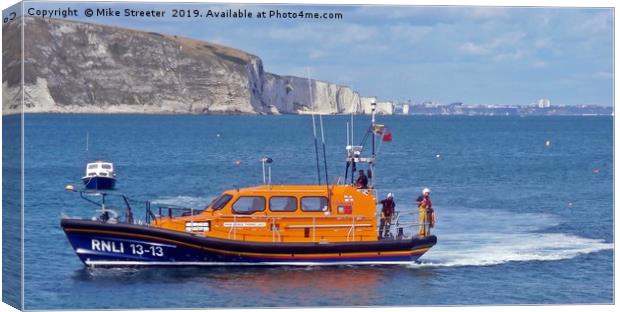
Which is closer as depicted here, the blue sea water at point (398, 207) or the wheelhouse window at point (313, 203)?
the blue sea water at point (398, 207)

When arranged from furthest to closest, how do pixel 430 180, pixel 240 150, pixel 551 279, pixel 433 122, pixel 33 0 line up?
pixel 433 122, pixel 240 150, pixel 430 180, pixel 551 279, pixel 33 0

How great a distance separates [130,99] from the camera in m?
77.2

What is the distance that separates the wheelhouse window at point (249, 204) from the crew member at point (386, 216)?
2.48 metres

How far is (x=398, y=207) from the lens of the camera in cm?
3844

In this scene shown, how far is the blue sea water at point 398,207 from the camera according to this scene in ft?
80.4

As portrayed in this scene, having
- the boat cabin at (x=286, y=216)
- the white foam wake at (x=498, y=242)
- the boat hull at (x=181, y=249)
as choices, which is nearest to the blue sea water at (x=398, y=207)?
the white foam wake at (x=498, y=242)

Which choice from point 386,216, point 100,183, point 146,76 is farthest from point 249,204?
point 146,76

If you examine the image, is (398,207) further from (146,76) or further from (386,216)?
(146,76)

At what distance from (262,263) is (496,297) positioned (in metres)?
4.79

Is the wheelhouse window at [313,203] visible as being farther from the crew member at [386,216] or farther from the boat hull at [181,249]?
the crew member at [386,216]

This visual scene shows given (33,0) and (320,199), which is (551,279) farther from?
(33,0)

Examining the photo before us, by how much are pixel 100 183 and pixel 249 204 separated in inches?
897

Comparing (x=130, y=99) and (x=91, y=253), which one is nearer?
(x=91, y=253)

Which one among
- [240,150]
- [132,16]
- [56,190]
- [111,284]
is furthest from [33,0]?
Answer: [240,150]
